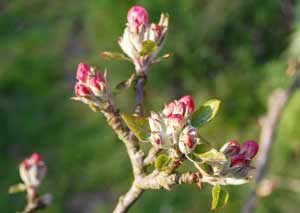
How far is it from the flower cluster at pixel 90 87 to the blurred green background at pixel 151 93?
182cm

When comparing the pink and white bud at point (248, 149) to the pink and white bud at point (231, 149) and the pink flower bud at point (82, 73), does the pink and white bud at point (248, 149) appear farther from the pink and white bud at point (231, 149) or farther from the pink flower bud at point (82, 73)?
the pink flower bud at point (82, 73)

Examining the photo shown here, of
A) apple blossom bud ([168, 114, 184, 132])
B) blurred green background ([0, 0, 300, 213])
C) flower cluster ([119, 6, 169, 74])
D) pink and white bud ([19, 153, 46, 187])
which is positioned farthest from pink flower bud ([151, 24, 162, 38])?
blurred green background ([0, 0, 300, 213])

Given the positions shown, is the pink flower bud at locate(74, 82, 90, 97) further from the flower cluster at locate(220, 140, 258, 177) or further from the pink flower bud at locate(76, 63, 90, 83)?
the flower cluster at locate(220, 140, 258, 177)

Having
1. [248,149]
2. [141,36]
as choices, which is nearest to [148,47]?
[141,36]

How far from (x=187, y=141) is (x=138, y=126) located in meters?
0.05

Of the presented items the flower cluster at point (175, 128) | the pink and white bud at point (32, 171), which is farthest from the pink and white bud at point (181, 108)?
the pink and white bud at point (32, 171)

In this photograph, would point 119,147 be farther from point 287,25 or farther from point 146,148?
point 287,25

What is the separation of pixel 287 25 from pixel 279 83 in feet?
1.70

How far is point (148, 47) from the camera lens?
1.71ft

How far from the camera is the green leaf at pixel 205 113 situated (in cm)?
48

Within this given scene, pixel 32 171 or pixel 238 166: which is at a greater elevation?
pixel 32 171

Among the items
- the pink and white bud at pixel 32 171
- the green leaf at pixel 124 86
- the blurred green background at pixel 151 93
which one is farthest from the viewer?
the blurred green background at pixel 151 93

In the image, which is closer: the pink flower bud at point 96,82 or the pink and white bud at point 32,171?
Answer: the pink flower bud at point 96,82

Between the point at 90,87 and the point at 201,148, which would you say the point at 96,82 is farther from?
the point at 201,148
